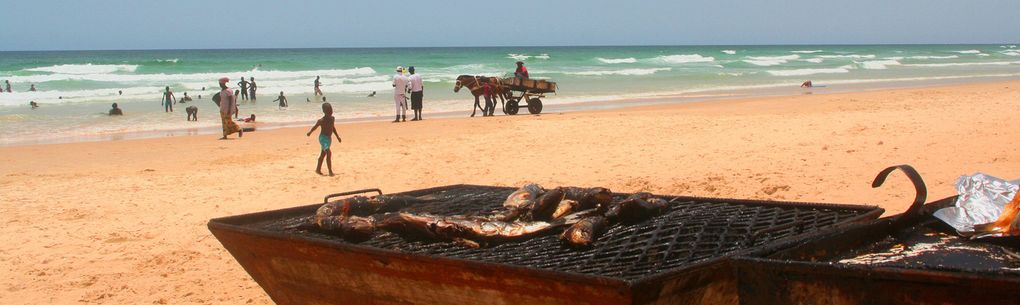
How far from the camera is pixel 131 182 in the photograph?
10469 millimetres

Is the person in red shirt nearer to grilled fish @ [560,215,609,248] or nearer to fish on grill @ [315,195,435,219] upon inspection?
fish on grill @ [315,195,435,219]

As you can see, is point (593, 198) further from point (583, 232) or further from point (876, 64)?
point (876, 64)

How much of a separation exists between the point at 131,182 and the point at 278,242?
7.11 metres

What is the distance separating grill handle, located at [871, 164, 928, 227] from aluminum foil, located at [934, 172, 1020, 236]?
15cm

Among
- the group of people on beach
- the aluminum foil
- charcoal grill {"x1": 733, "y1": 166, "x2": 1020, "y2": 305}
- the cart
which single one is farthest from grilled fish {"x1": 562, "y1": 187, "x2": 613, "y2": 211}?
the cart

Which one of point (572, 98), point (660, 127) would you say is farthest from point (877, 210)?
point (572, 98)

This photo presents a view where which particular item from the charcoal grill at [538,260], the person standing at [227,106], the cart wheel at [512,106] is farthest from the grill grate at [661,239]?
the cart wheel at [512,106]

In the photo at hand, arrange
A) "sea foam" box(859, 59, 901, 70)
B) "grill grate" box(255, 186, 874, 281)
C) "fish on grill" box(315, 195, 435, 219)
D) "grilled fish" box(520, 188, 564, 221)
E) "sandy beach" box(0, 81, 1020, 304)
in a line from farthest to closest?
1. "sea foam" box(859, 59, 901, 70)
2. "sandy beach" box(0, 81, 1020, 304)
3. "fish on grill" box(315, 195, 435, 219)
4. "grilled fish" box(520, 188, 564, 221)
5. "grill grate" box(255, 186, 874, 281)

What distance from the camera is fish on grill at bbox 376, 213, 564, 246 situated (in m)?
4.03

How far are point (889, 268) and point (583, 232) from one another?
134 centimetres

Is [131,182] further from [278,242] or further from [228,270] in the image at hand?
[278,242]

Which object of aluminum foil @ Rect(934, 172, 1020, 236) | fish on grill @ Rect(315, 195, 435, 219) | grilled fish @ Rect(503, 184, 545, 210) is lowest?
fish on grill @ Rect(315, 195, 435, 219)

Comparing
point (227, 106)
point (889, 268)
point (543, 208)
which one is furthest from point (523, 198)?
point (227, 106)

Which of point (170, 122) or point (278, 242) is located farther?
point (170, 122)
